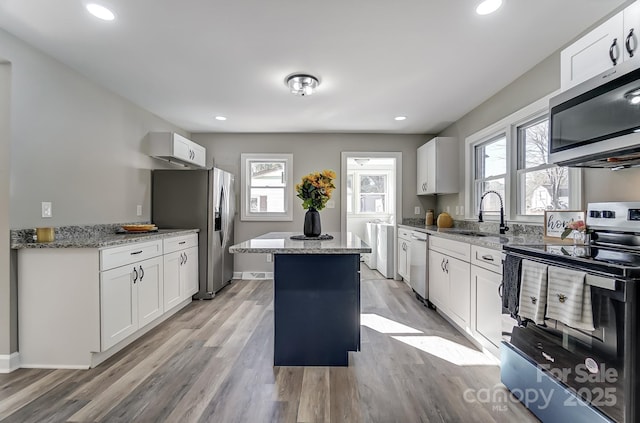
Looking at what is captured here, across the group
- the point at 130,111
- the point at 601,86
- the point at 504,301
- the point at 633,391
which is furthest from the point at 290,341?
the point at 130,111

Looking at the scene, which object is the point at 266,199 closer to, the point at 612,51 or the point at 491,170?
the point at 491,170

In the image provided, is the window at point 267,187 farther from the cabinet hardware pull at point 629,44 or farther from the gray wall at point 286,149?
the cabinet hardware pull at point 629,44

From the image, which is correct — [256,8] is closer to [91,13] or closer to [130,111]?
[91,13]

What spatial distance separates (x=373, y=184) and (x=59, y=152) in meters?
5.27

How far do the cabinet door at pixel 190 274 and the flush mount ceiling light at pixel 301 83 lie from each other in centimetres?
219

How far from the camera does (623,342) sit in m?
1.16

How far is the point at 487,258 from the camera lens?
2.21m

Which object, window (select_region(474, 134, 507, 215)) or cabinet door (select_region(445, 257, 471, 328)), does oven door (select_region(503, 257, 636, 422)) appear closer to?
cabinet door (select_region(445, 257, 471, 328))

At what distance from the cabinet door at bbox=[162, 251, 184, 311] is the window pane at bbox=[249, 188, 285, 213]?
1728 millimetres

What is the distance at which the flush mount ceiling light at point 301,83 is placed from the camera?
277 centimetres

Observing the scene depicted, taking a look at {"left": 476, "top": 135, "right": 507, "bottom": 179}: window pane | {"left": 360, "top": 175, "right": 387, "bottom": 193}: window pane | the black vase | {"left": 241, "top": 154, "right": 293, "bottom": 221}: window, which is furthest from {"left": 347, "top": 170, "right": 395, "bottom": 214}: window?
the black vase

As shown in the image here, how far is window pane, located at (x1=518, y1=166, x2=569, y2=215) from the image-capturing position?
239cm

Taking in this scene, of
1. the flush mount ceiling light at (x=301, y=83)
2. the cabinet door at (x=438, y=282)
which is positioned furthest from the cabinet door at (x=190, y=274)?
the cabinet door at (x=438, y=282)

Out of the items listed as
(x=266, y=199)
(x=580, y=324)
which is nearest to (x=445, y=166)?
(x=266, y=199)
